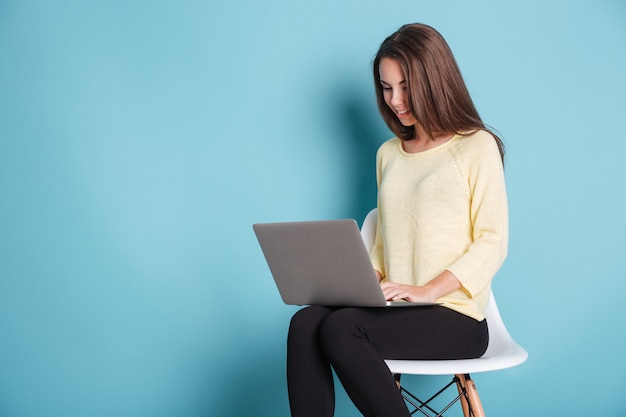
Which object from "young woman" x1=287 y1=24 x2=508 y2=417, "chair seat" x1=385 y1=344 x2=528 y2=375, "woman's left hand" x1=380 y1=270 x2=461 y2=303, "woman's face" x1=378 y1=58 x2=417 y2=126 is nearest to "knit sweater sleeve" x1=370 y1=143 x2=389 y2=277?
"young woman" x1=287 y1=24 x2=508 y2=417

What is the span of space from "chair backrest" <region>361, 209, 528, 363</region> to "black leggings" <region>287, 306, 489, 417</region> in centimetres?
6

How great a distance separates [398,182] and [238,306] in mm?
756

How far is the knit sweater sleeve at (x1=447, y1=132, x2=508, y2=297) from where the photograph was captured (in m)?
1.58

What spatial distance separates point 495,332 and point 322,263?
0.58 metres

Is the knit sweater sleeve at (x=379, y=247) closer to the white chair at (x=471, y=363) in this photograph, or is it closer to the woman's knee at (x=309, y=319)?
the white chair at (x=471, y=363)

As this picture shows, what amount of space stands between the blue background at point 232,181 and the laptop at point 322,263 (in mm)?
720

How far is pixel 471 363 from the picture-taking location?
1474 millimetres

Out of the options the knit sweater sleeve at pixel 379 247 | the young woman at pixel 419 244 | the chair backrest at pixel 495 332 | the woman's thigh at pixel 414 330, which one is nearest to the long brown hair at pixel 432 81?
the young woman at pixel 419 244

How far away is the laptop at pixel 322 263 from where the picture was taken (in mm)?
1375

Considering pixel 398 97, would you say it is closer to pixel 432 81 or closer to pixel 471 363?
pixel 432 81

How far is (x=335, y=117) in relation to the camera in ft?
7.30

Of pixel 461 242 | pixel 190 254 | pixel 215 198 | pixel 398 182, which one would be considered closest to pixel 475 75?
pixel 398 182

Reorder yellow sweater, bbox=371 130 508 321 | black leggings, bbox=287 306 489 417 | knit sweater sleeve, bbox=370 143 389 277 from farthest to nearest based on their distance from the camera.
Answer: knit sweater sleeve, bbox=370 143 389 277
yellow sweater, bbox=371 130 508 321
black leggings, bbox=287 306 489 417

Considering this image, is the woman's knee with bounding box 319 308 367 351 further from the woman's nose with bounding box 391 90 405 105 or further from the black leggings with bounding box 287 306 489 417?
the woman's nose with bounding box 391 90 405 105
